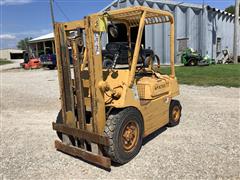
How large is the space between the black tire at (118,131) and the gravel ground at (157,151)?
6.4 inches

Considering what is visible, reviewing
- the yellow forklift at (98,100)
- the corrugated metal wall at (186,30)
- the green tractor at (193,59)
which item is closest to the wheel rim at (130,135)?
the yellow forklift at (98,100)

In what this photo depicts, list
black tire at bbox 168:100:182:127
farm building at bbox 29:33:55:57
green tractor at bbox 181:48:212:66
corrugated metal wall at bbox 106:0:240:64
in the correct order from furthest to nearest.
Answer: farm building at bbox 29:33:55:57 < corrugated metal wall at bbox 106:0:240:64 < green tractor at bbox 181:48:212:66 < black tire at bbox 168:100:182:127

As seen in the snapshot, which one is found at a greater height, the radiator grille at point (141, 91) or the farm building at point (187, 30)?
the farm building at point (187, 30)

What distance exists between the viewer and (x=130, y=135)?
13.7ft

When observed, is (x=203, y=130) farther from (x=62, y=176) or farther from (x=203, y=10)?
(x=203, y=10)

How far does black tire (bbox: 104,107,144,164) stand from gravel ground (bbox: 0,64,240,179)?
0.16 meters

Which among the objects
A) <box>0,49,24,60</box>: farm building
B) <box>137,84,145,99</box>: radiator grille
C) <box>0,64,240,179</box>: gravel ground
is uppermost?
<box>0,49,24,60</box>: farm building

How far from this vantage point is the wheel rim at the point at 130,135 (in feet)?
13.3

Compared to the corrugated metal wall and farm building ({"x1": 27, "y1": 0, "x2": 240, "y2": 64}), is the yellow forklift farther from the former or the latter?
the corrugated metal wall

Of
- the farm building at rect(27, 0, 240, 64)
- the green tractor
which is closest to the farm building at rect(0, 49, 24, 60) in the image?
the farm building at rect(27, 0, 240, 64)

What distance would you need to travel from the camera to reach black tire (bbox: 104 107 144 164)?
381 centimetres

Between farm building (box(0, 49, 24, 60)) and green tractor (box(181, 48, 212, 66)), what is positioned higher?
farm building (box(0, 49, 24, 60))

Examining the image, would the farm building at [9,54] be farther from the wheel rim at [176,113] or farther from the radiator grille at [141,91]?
the radiator grille at [141,91]

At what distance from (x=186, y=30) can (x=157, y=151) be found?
16124 millimetres
